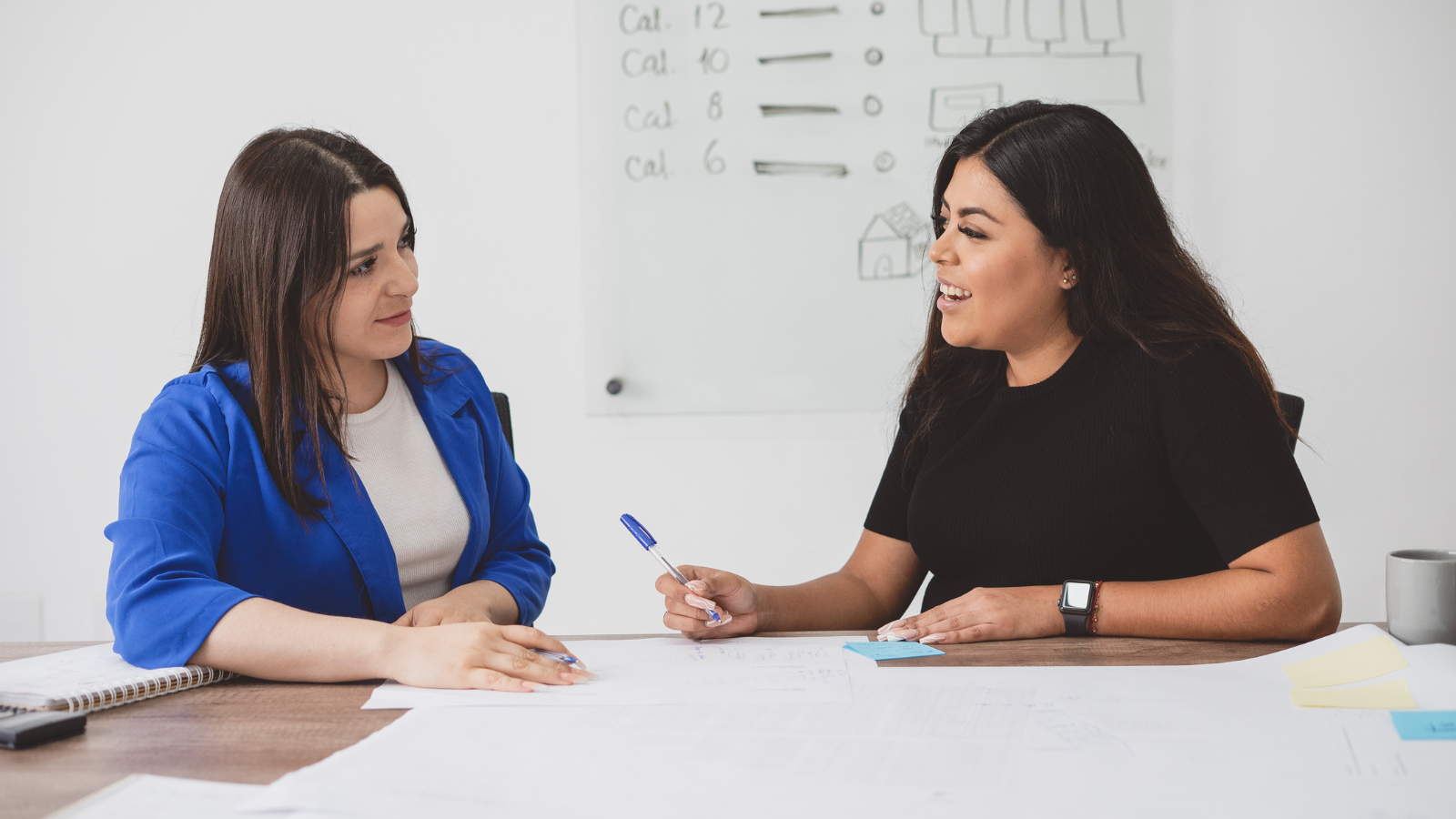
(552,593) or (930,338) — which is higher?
(930,338)

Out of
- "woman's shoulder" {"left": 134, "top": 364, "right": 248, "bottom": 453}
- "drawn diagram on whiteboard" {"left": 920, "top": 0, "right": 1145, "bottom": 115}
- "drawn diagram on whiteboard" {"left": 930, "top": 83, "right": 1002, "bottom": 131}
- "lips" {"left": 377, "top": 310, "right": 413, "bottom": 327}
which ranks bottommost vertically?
"woman's shoulder" {"left": 134, "top": 364, "right": 248, "bottom": 453}

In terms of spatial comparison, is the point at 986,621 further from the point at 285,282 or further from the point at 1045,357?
the point at 285,282

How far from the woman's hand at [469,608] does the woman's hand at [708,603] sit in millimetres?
226

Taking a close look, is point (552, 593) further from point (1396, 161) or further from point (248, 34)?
point (1396, 161)

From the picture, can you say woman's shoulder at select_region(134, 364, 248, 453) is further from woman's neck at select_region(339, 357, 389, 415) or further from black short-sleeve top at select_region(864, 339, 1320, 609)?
black short-sleeve top at select_region(864, 339, 1320, 609)

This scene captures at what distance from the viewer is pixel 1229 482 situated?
1233 millimetres

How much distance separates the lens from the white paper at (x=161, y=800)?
2.34 ft

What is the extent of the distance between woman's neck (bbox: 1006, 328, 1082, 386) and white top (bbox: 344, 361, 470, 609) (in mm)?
844

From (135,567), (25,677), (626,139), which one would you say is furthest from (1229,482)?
(626,139)

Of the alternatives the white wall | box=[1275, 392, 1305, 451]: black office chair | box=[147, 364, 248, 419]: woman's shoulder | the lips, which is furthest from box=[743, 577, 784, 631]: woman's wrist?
the white wall

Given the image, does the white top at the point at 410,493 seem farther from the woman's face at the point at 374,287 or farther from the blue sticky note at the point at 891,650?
the blue sticky note at the point at 891,650

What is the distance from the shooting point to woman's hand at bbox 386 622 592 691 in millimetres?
1003

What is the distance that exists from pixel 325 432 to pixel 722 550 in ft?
5.10

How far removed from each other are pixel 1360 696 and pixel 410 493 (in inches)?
43.5
